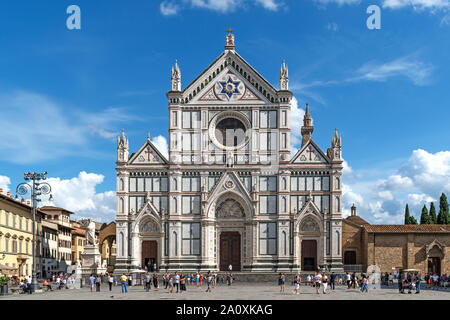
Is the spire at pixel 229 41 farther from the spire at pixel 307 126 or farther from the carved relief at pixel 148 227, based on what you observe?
the spire at pixel 307 126

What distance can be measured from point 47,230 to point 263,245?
32093mm

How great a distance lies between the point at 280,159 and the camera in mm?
58188

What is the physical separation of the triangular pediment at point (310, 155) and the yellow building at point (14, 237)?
90.8ft

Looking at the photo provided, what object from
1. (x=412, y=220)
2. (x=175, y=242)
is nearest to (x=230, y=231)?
(x=175, y=242)

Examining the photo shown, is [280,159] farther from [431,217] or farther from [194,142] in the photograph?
[431,217]

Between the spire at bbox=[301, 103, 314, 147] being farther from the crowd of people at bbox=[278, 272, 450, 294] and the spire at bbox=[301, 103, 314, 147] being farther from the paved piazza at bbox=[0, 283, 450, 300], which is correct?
the paved piazza at bbox=[0, 283, 450, 300]

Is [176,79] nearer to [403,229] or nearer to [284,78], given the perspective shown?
[284,78]

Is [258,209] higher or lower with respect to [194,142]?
lower

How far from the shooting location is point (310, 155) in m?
58.6

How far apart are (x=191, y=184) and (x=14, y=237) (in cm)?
1789

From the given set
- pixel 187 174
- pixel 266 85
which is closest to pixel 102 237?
pixel 187 174

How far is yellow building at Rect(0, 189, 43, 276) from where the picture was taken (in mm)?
53744

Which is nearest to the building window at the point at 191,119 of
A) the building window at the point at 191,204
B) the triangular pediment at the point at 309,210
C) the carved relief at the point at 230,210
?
the building window at the point at 191,204

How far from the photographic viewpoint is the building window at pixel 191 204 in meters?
58.2
